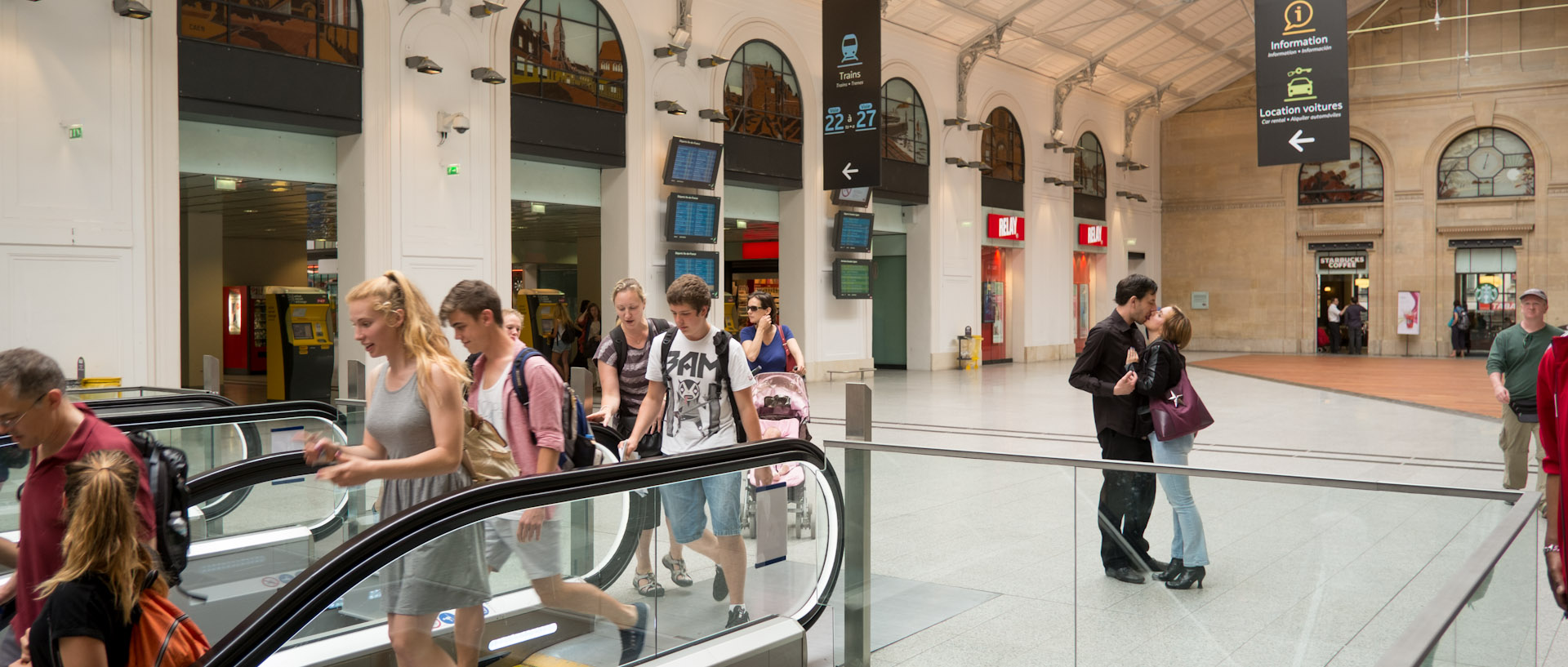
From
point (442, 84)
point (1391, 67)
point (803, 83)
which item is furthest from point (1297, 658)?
point (1391, 67)

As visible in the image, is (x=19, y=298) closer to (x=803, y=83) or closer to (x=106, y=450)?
(x=106, y=450)

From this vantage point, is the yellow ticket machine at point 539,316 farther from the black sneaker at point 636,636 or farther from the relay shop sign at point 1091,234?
the black sneaker at point 636,636

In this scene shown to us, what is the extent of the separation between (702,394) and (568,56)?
1188 centimetres

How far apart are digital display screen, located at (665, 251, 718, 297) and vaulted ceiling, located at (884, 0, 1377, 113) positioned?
6696 mm

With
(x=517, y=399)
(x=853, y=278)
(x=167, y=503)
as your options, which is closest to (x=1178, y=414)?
(x=517, y=399)

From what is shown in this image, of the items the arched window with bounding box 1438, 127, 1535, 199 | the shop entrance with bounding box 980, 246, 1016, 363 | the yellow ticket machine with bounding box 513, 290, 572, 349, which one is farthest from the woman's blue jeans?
the arched window with bounding box 1438, 127, 1535, 199

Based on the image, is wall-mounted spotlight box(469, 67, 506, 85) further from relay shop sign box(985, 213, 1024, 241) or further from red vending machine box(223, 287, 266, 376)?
relay shop sign box(985, 213, 1024, 241)

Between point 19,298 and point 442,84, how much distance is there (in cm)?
541

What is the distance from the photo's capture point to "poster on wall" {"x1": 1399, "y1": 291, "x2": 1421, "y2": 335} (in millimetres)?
29281

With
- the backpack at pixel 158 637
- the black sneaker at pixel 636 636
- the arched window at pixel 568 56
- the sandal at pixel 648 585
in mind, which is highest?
the arched window at pixel 568 56

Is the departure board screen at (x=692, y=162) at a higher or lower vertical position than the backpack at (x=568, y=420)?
higher

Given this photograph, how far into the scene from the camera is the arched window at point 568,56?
48.8ft

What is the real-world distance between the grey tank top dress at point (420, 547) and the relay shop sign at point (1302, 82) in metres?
10.2

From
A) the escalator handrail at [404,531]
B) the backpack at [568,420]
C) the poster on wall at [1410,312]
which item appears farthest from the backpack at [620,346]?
the poster on wall at [1410,312]
